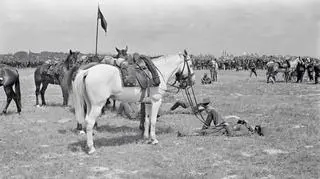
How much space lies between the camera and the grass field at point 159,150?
786 cm

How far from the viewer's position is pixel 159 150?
9.58 meters

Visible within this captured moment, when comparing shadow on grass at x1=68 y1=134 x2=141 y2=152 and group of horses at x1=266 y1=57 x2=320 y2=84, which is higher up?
group of horses at x1=266 y1=57 x2=320 y2=84

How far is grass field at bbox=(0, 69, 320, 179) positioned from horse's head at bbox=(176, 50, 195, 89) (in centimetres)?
155

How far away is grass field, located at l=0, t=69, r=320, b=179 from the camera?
7855mm

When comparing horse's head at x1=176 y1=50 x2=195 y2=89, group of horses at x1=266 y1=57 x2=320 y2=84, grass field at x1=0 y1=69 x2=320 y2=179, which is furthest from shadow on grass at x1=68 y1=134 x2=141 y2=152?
group of horses at x1=266 y1=57 x2=320 y2=84

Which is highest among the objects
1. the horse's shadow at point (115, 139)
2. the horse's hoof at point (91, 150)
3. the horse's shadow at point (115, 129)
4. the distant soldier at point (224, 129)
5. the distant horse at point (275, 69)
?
the distant horse at point (275, 69)

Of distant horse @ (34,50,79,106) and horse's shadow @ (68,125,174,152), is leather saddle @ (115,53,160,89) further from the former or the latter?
distant horse @ (34,50,79,106)

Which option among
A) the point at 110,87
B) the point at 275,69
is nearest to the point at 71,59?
the point at 110,87

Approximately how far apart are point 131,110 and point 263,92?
12.2 m

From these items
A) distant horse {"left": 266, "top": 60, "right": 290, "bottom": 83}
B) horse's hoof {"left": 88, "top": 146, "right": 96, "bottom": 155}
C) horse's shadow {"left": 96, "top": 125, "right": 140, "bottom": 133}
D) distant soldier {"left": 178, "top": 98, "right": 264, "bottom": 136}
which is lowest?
horse's shadow {"left": 96, "top": 125, "right": 140, "bottom": 133}

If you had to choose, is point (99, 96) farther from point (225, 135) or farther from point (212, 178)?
point (225, 135)

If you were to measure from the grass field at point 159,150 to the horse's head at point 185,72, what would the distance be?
1546 mm

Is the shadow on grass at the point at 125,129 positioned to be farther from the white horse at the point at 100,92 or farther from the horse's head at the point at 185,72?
the horse's head at the point at 185,72

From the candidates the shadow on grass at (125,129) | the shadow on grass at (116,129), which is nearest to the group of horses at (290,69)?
the shadow on grass at (125,129)
